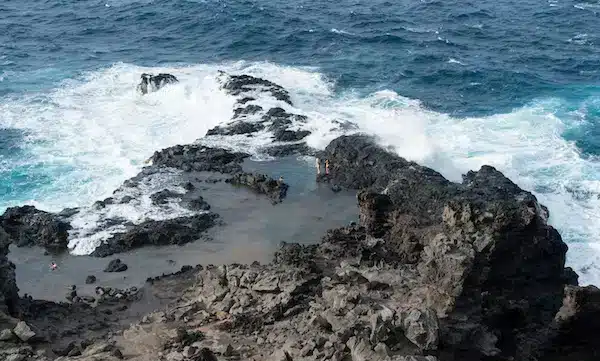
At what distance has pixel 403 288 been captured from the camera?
24.6 metres

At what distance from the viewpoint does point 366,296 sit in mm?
23828

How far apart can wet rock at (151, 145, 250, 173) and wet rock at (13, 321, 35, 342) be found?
62.8ft

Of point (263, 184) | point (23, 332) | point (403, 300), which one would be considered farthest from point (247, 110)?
point (403, 300)

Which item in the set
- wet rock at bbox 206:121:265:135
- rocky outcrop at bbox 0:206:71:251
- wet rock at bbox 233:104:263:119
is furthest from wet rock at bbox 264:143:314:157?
rocky outcrop at bbox 0:206:71:251

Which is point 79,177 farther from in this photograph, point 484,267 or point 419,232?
point 484,267

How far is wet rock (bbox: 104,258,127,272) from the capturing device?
33.7 metres

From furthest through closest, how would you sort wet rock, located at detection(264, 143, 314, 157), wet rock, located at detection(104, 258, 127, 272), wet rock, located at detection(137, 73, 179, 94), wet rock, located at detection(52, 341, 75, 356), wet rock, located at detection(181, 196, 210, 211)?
1. wet rock, located at detection(137, 73, 179, 94)
2. wet rock, located at detection(264, 143, 314, 157)
3. wet rock, located at detection(181, 196, 210, 211)
4. wet rock, located at detection(104, 258, 127, 272)
5. wet rock, located at detection(52, 341, 75, 356)

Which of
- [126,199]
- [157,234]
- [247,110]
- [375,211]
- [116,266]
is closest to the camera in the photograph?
[375,211]

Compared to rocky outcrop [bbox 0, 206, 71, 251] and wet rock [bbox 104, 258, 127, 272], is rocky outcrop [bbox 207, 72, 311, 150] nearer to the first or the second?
rocky outcrop [bbox 0, 206, 71, 251]

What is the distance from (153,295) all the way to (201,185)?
37.3ft

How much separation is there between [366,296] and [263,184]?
17.6m

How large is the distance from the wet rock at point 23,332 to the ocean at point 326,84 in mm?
16490

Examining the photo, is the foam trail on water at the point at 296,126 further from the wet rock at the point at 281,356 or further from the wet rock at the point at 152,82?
the wet rock at the point at 281,356

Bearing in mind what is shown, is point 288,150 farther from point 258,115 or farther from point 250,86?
point 250,86
